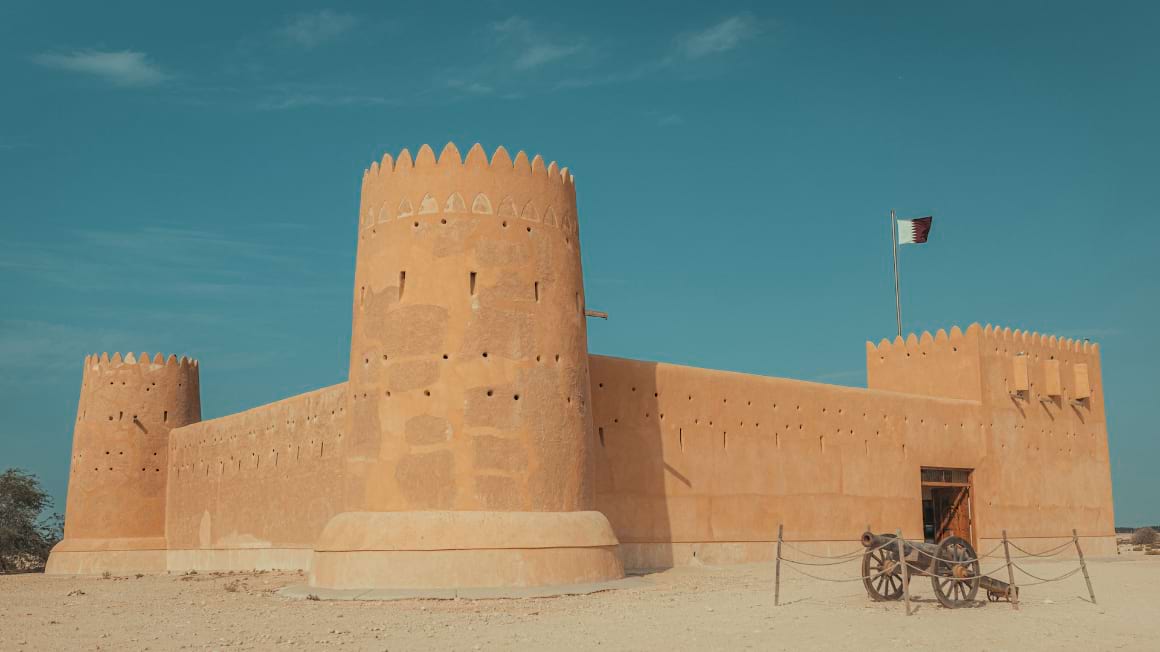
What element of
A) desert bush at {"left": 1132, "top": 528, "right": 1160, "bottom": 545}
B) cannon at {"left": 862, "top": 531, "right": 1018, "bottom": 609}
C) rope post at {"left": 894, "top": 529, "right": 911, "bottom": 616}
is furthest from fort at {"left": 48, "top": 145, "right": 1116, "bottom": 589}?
desert bush at {"left": 1132, "top": 528, "right": 1160, "bottom": 545}

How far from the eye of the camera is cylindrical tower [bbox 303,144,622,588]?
49.6 feet

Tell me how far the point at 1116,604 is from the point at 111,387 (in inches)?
986

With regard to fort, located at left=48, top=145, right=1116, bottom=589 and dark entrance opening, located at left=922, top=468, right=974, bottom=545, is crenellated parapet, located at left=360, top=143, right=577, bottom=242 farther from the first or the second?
dark entrance opening, located at left=922, top=468, right=974, bottom=545

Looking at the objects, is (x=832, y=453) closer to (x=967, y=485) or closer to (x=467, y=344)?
(x=967, y=485)

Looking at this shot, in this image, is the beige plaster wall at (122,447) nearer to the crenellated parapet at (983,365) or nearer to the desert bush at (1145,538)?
the crenellated parapet at (983,365)

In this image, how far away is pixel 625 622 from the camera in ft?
37.8

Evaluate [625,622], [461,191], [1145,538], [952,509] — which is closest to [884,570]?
[625,622]

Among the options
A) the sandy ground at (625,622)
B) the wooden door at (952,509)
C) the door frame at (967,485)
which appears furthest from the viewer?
the wooden door at (952,509)

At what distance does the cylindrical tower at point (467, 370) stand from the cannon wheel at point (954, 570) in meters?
4.86

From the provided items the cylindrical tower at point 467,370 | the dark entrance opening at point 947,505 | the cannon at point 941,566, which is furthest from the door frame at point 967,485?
the cannon at point 941,566

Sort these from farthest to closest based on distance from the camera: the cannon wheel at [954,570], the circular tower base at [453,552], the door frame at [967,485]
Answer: the door frame at [967,485] → the circular tower base at [453,552] → the cannon wheel at [954,570]

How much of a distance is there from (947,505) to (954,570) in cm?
1290

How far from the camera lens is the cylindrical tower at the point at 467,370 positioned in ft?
49.6

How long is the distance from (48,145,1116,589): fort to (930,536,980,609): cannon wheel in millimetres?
4863
